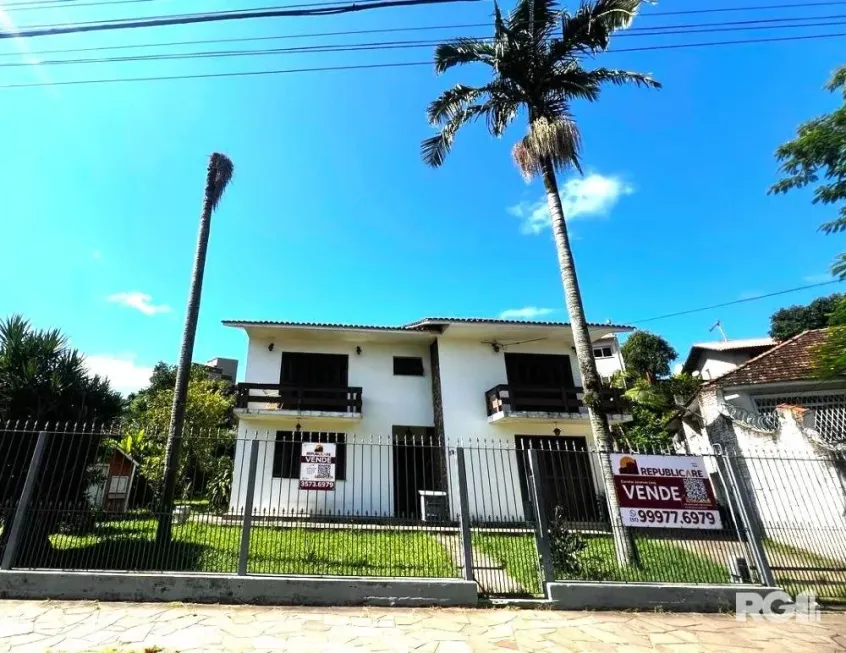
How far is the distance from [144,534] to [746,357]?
30072 mm

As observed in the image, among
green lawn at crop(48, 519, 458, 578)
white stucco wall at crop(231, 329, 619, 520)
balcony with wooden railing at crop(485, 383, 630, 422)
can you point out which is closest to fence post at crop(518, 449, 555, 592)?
green lawn at crop(48, 519, 458, 578)

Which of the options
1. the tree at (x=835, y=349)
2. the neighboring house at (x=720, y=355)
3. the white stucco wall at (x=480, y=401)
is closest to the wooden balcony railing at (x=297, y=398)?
the white stucco wall at (x=480, y=401)

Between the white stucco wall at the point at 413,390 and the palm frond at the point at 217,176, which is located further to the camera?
the white stucco wall at the point at 413,390

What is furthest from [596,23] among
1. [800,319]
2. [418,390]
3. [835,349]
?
[800,319]

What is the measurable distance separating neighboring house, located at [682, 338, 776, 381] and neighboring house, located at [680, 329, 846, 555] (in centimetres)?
1324

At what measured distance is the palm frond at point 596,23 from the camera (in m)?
8.68

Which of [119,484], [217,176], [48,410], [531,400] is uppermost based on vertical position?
[217,176]

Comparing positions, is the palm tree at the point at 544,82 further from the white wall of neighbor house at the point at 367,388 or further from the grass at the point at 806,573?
the white wall of neighbor house at the point at 367,388

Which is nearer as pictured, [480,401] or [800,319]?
[480,401]

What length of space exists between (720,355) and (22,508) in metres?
31.1

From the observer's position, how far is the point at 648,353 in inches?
1142

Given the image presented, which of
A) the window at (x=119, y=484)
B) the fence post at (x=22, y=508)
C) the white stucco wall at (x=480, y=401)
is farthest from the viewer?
the white stucco wall at (x=480, y=401)

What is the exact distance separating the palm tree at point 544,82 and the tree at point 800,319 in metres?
29.0

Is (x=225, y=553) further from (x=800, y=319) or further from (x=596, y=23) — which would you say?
(x=800, y=319)
